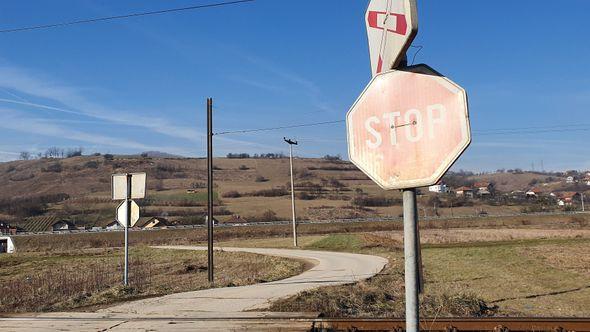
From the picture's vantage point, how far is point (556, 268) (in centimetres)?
2075

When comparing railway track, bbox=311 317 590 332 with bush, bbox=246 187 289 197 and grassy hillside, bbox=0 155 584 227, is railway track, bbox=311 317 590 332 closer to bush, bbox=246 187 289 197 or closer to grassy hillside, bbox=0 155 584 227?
grassy hillside, bbox=0 155 584 227

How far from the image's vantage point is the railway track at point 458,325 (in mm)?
6090

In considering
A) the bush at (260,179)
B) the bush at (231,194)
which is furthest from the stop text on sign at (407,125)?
the bush at (260,179)

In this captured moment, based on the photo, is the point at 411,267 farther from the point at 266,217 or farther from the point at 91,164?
the point at 91,164

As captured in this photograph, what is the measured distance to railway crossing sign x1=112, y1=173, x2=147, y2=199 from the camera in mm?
14992

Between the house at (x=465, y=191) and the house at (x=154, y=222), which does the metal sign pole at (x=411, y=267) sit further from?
the house at (x=465, y=191)

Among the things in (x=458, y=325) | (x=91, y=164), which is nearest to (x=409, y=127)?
(x=458, y=325)

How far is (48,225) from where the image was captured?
10356 centimetres

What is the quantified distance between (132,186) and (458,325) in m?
11.1

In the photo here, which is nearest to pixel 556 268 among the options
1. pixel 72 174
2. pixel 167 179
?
pixel 167 179

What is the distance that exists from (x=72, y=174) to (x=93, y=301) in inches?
6666

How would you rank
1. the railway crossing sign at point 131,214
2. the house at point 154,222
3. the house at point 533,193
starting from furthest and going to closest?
the house at point 533,193 → the house at point 154,222 → the railway crossing sign at point 131,214

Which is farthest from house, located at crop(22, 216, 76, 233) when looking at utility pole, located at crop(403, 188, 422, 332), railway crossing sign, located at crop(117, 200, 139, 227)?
utility pole, located at crop(403, 188, 422, 332)

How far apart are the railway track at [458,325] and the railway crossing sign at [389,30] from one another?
404 cm
